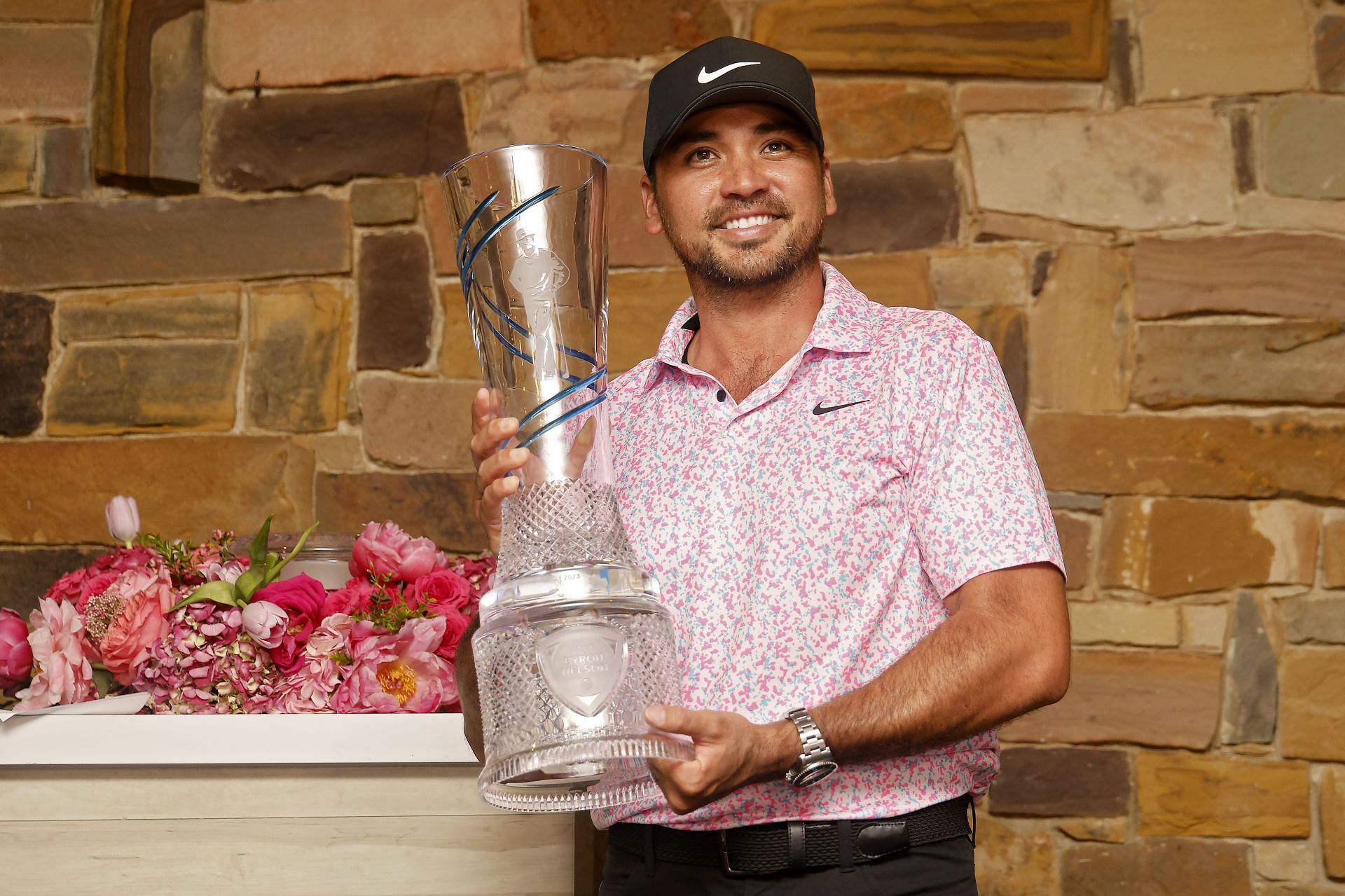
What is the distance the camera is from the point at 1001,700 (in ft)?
3.87

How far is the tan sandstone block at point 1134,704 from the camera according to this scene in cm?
201

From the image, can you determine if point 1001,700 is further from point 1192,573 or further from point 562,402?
point 1192,573

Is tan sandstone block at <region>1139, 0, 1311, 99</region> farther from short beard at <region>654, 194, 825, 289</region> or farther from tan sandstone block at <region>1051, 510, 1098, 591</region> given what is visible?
short beard at <region>654, 194, 825, 289</region>

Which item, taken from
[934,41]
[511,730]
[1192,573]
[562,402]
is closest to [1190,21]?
[934,41]

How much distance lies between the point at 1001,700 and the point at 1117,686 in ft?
3.13

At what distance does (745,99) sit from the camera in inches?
58.6

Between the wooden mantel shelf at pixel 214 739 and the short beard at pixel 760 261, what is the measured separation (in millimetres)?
651

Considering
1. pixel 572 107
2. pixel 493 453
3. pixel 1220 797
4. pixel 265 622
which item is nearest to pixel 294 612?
pixel 265 622

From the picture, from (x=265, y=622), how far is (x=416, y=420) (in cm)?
78

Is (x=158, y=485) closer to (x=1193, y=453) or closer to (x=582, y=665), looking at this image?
(x=582, y=665)

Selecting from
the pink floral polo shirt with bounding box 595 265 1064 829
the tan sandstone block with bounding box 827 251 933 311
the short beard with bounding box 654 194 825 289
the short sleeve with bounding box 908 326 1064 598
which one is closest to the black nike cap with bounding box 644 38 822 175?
the short beard with bounding box 654 194 825 289

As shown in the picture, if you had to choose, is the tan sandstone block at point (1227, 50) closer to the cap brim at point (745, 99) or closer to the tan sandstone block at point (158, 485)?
the cap brim at point (745, 99)

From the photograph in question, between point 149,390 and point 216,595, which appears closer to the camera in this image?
point 216,595

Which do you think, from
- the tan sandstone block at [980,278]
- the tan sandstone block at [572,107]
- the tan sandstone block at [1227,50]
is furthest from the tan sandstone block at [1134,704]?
the tan sandstone block at [572,107]
